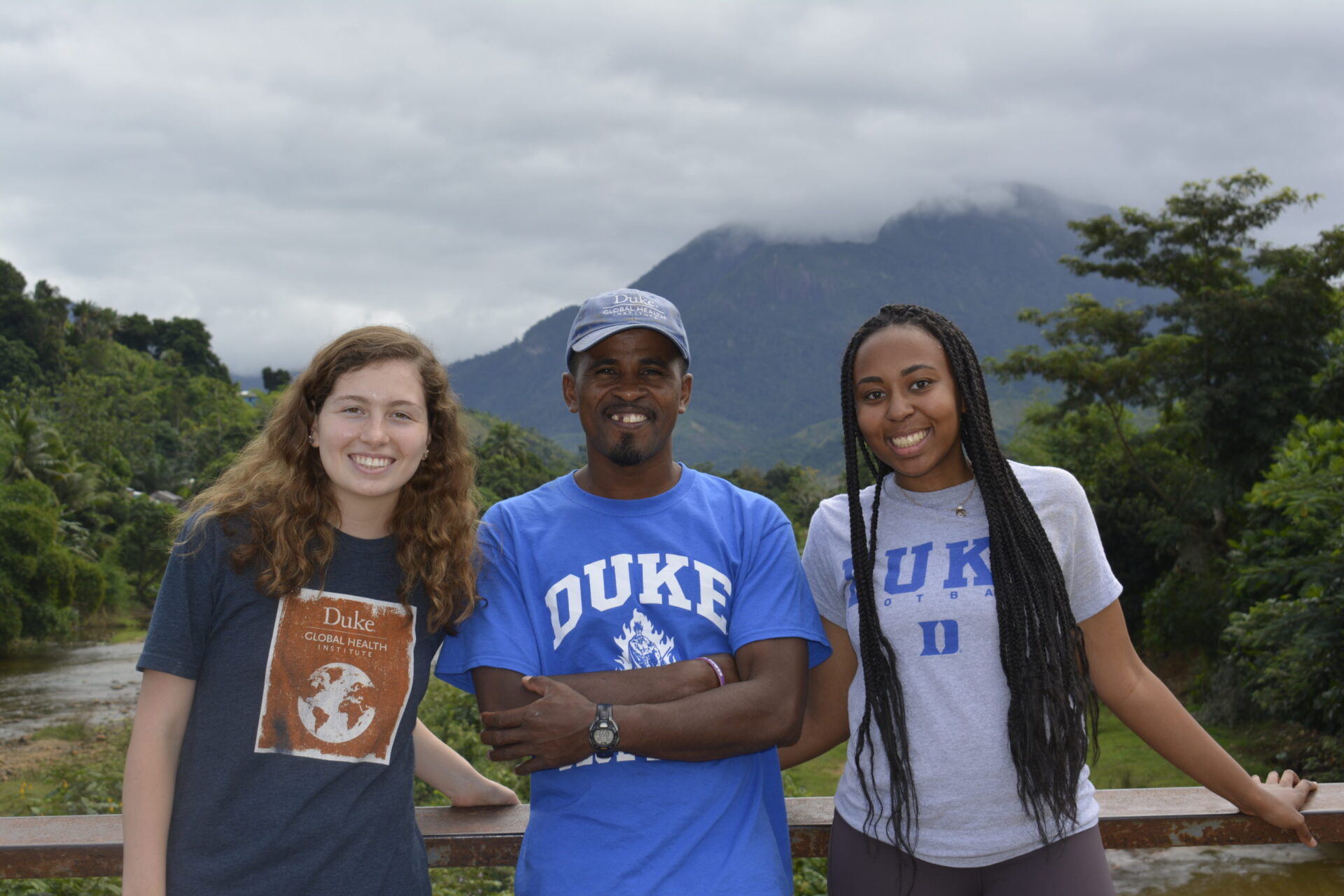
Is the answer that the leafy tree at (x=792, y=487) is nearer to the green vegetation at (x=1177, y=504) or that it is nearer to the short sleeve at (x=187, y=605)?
the green vegetation at (x=1177, y=504)

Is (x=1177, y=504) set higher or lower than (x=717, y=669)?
higher

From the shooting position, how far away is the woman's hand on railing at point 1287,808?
2.22m

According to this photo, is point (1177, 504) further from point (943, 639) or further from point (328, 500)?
Result: point (328, 500)

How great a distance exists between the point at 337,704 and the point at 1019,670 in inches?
54.2

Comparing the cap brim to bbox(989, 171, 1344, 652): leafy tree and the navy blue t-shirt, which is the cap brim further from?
bbox(989, 171, 1344, 652): leafy tree

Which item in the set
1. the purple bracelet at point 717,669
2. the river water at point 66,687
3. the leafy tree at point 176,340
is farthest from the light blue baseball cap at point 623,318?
the leafy tree at point 176,340

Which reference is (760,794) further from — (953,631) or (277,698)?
(277,698)

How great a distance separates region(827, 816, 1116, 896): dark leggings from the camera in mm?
2119

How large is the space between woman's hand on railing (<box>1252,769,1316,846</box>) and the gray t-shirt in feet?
1.24

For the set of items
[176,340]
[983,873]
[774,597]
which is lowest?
[983,873]

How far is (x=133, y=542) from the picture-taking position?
46969 millimetres

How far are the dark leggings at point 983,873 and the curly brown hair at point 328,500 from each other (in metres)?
0.97

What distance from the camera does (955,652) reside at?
2209 millimetres

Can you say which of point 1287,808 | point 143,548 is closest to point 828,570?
point 1287,808
